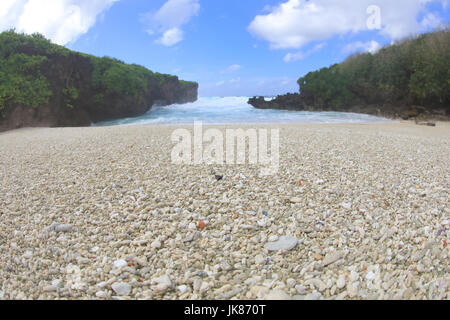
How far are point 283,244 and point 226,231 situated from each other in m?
0.54

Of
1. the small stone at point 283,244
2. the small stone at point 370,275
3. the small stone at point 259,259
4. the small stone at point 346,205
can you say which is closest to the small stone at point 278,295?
the small stone at point 259,259

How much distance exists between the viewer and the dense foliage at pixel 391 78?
51.6 feet

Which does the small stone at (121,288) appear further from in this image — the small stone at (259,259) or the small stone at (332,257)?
the small stone at (332,257)

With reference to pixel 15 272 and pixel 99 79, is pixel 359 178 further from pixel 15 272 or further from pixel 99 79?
pixel 99 79

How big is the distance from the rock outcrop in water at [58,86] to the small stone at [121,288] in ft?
40.3

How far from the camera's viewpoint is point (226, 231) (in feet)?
8.96

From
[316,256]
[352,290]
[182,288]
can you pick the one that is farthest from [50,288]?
[352,290]

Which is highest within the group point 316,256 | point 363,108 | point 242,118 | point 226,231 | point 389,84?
point 389,84

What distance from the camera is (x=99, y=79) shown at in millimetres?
16531

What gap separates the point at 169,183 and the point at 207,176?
0.53 metres

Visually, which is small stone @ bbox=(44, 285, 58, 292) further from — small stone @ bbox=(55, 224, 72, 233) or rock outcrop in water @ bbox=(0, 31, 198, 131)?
rock outcrop in water @ bbox=(0, 31, 198, 131)

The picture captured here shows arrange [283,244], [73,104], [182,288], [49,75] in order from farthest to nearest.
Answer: [73,104] < [49,75] < [283,244] < [182,288]

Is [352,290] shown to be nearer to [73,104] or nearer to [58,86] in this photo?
[58,86]
